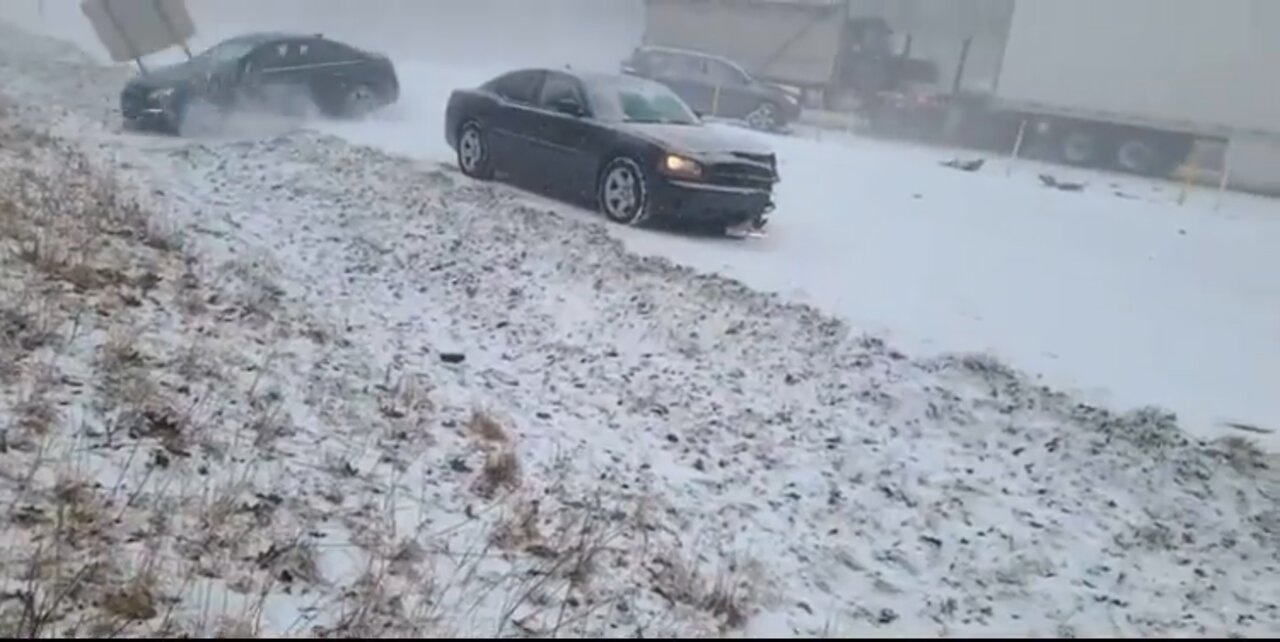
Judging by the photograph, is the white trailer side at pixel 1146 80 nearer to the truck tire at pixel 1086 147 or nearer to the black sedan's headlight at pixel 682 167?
the truck tire at pixel 1086 147

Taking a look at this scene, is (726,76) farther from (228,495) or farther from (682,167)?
(228,495)

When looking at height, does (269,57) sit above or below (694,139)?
below

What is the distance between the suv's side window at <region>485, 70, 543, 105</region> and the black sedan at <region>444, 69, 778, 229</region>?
15 mm

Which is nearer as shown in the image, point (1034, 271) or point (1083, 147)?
point (1034, 271)

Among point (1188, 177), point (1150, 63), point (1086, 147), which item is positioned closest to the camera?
point (1188, 177)

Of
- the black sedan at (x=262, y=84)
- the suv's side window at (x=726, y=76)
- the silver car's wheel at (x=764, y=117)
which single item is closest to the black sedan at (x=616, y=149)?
the black sedan at (x=262, y=84)

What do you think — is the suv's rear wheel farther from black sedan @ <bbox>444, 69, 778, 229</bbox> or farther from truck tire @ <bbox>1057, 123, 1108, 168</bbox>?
truck tire @ <bbox>1057, 123, 1108, 168</bbox>

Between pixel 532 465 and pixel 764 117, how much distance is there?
1974cm

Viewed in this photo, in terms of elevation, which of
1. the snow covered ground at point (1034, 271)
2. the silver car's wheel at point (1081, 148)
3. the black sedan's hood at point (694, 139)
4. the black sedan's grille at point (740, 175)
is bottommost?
the silver car's wheel at point (1081, 148)

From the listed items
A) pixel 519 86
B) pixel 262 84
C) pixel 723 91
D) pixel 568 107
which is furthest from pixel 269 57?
pixel 723 91

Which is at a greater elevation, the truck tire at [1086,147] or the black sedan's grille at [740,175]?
the black sedan's grille at [740,175]

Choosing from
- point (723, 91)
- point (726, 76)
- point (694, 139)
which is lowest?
point (723, 91)

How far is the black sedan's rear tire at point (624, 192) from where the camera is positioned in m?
10.6

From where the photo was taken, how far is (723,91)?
24.2m
